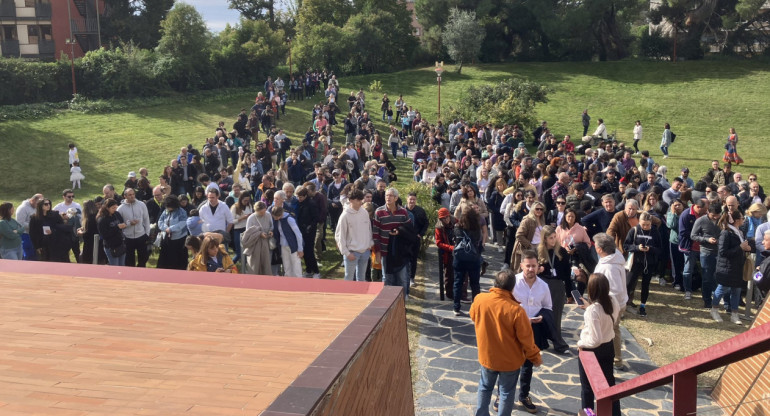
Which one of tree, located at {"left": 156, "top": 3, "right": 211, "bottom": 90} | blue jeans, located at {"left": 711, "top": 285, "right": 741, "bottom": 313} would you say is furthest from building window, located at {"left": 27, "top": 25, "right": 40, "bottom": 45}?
blue jeans, located at {"left": 711, "top": 285, "right": 741, "bottom": 313}

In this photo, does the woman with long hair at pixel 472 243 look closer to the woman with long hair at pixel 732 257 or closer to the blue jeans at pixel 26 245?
the woman with long hair at pixel 732 257

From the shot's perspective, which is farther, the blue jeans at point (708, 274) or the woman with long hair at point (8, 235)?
the woman with long hair at point (8, 235)

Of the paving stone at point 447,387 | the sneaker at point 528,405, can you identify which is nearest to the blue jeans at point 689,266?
the sneaker at point 528,405

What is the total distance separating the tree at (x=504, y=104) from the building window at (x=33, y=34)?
1041 inches

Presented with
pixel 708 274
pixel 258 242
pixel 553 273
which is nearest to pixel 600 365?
pixel 553 273

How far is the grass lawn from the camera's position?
19.3 metres

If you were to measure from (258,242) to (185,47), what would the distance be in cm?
2910

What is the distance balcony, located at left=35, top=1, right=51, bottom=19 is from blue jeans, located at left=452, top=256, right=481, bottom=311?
38320 millimetres

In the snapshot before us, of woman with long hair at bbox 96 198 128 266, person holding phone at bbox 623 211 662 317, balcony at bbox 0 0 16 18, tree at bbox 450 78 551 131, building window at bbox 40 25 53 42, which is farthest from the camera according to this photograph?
building window at bbox 40 25 53 42

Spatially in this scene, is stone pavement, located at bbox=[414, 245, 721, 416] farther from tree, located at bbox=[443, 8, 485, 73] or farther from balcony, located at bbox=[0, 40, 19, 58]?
balcony, located at bbox=[0, 40, 19, 58]

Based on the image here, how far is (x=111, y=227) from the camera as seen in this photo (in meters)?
9.23

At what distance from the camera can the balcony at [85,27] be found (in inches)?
1523

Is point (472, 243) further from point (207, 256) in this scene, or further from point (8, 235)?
point (8, 235)

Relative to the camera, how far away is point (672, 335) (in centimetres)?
818
